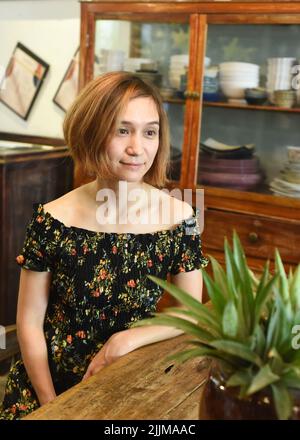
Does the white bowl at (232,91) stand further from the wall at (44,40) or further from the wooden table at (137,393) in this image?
the wooden table at (137,393)

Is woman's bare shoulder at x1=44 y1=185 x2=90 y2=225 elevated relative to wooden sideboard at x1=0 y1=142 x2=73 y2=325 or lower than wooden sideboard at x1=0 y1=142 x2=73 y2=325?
elevated

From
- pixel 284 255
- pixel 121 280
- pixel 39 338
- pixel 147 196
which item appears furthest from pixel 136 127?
pixel 284 255

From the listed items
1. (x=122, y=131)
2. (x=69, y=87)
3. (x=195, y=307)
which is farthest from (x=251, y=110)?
(x=195, y=307)

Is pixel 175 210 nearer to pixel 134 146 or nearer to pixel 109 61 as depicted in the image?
pixel 134 146

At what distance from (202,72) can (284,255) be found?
983 mm

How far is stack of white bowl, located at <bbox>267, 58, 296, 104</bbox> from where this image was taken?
9.89 feet

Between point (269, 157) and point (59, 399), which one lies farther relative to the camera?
point (269, 157)

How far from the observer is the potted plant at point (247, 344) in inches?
37.8

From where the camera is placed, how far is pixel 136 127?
5.40ft

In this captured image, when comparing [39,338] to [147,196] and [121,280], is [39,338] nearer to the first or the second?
[121,280]

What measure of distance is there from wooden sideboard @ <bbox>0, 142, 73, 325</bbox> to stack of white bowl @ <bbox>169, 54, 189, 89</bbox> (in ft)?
2.59

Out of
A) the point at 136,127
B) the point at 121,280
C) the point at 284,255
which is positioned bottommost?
the point at 284,255

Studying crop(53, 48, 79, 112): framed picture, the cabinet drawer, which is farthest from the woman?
crop(53, 48, 79, 112): framed picture

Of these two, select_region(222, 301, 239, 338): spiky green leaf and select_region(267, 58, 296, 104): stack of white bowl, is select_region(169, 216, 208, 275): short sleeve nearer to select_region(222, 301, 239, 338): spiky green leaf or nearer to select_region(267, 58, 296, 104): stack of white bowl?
select_region(222, 301, 239, 338): spiky green leaf
